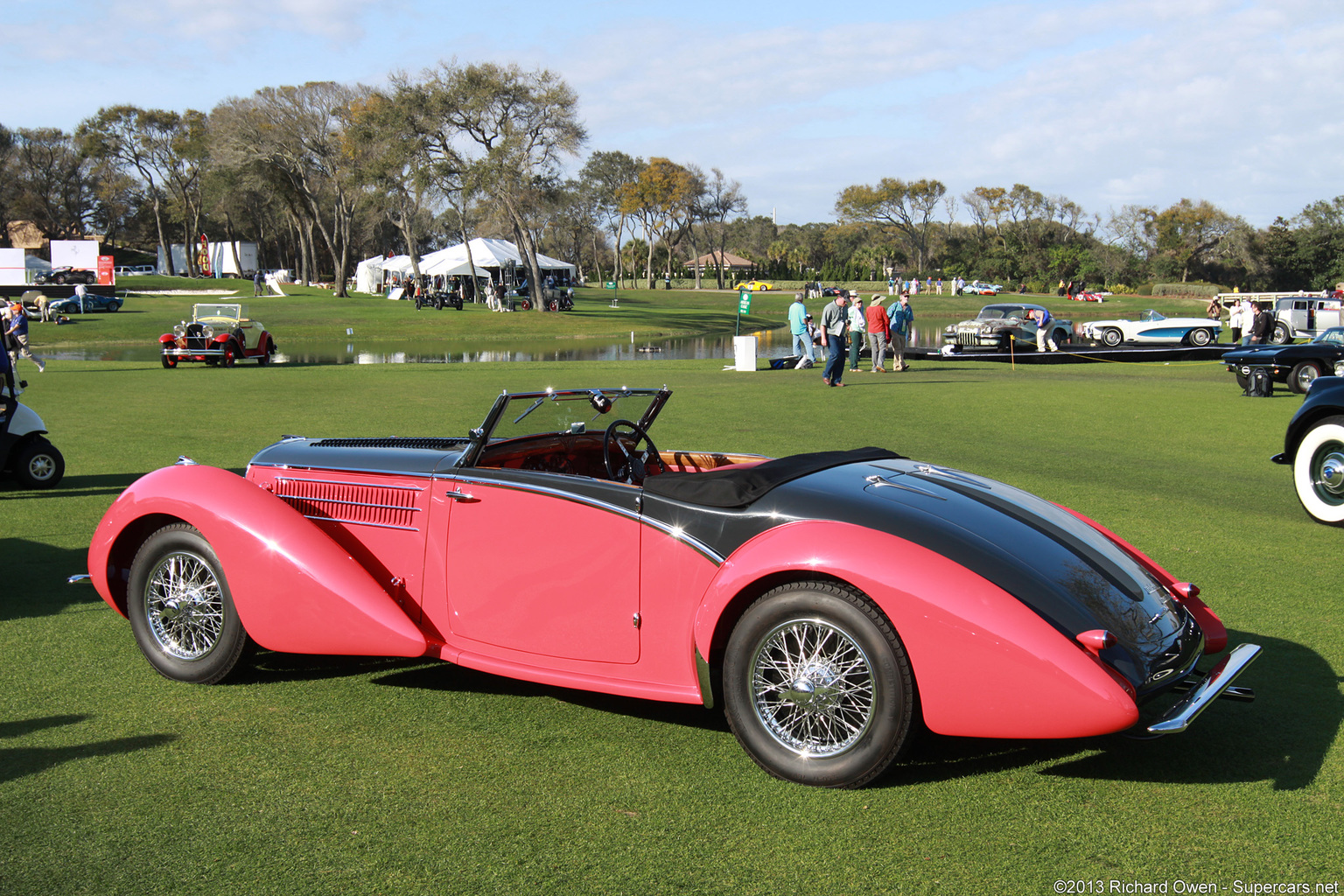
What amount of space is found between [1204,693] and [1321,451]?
5.95 meters

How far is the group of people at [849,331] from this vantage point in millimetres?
20203

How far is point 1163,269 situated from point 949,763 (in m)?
93.9

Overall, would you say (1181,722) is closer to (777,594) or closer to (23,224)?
(777,594)

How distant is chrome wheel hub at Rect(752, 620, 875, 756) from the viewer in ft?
10.9

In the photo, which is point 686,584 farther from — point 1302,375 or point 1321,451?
point 1302,375

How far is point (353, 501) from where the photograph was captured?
4469 millimetres

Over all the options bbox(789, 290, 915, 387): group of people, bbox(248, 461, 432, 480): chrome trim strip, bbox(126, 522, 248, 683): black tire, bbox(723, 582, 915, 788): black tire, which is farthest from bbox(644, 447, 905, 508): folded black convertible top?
bbox(789, 290, 915, 387): group of people

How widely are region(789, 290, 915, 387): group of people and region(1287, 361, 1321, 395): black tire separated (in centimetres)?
866

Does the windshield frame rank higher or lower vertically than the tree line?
lower

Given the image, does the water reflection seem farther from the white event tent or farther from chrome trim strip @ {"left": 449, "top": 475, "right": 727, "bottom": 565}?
chrome trim strip @ {"left": 449, "top": 475, "right": 727, "bottom": 565}

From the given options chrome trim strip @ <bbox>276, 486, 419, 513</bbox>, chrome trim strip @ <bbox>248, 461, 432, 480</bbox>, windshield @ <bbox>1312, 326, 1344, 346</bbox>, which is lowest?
chrome trim strip @ <bbox>276, 486, 419, 513</bbox>

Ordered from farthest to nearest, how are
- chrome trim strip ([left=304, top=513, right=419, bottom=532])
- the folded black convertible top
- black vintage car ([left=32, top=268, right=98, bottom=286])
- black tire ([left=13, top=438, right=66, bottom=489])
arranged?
black vintage car ([left=32, top=268, right=98, bottom=286])
black tire ([left=13, top=438, right=66, bottom=489])
chrome trim strip ([left=304, top=513, right=419, bottom=532])
the folded black convertible top

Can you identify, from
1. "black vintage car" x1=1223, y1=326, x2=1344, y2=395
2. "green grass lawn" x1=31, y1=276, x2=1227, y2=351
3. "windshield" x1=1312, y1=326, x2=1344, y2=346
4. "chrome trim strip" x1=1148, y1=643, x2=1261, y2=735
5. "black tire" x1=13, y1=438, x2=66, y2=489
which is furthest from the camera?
"green grass lawn" x1=31, y1=276, x2=1227, y2=351

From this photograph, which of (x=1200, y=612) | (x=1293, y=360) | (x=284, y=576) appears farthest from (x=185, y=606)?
(x=1293, y=360)
